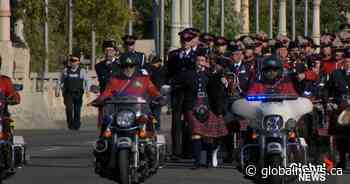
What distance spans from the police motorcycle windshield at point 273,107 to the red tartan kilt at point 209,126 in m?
3.95

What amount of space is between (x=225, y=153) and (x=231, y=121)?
5.39 ft

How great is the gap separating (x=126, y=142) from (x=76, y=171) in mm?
3776

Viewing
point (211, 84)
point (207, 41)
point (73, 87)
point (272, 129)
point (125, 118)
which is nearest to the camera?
point (272, 129)

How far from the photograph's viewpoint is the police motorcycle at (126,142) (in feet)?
52.9

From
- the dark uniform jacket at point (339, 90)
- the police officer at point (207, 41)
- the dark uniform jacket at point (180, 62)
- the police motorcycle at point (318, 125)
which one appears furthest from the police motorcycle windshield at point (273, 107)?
the police officer at point (207, 41)

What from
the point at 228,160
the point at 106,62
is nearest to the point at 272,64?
the point at 228,160

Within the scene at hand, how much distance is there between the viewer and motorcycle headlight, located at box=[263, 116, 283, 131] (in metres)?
15.8

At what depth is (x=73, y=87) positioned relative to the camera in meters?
33.4

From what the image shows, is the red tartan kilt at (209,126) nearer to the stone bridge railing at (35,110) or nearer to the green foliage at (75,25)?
the stone bridge railing at (35,110)

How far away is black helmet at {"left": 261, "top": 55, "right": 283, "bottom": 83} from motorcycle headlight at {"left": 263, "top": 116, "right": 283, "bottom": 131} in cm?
81

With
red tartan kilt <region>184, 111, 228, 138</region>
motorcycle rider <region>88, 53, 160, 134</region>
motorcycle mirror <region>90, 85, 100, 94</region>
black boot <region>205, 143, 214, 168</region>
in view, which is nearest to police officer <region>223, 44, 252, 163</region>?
red tartan kilt <region>184, 111, 228, 138</region>

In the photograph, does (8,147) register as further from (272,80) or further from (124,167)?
(272,80)

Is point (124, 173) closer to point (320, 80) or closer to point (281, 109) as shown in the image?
point (281, 109)

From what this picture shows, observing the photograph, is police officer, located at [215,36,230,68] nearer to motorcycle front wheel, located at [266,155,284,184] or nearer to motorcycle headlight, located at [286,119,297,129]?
motorcycle headlight, located at [286,119,297,129]
